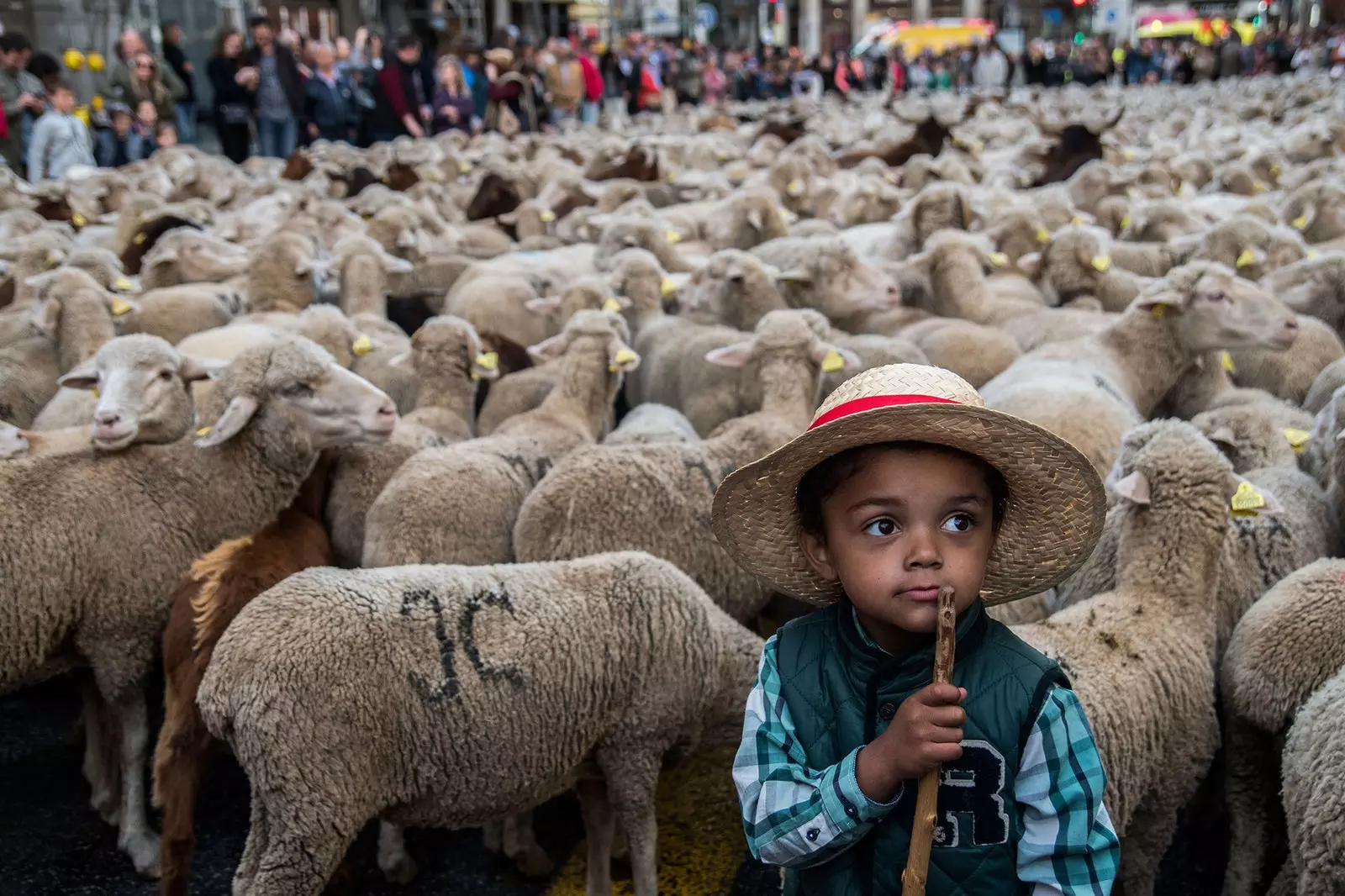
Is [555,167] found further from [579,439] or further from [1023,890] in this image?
[1023,890]

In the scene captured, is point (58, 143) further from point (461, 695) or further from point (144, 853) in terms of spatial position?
point (461, 695)

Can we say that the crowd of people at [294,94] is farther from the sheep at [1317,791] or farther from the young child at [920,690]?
the sheep at [1317,791]

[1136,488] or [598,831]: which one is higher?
[1136,488]

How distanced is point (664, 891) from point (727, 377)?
2465 mm

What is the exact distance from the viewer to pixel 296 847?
7.64 ft

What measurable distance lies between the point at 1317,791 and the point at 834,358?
2.37 metres

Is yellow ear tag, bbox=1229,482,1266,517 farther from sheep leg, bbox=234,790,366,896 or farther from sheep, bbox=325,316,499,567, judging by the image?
sheep, bbox=325,316,499,567

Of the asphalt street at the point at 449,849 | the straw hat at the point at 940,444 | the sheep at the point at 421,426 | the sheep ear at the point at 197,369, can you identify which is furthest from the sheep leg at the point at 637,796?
the sheep ear at the point at 197,369

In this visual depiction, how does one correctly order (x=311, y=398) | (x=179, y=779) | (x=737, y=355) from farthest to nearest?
(x=737, y=355)
(x=311, y=398)
(x=179, y=779)

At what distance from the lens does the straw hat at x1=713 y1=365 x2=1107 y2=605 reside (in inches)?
57.4

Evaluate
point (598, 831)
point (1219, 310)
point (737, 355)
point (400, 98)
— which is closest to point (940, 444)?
point (598, 831)

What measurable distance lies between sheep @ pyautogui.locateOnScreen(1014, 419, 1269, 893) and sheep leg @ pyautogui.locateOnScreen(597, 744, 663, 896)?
2.93ft

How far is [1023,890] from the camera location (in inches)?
59.6

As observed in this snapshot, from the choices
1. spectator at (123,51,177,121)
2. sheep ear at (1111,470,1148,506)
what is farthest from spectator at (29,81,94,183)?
sheep ear at (1111,470,1148,506)
